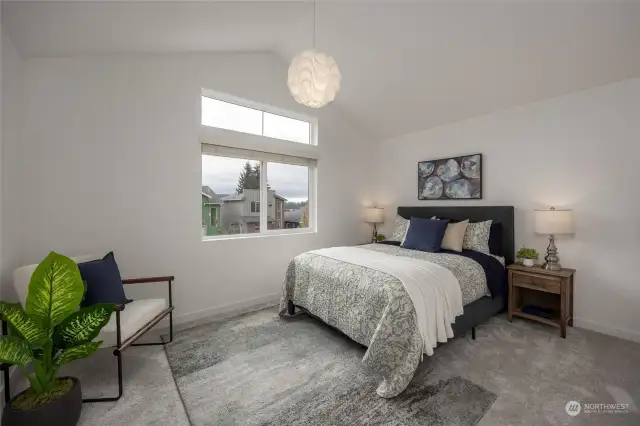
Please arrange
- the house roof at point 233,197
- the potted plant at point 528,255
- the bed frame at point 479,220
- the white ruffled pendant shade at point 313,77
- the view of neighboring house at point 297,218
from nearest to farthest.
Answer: the white ruffled pendant shade at point 313,77 < the bed frame at point 479,220 < the potted plant at point 528,255 < the house roof at point 233,197 < the view of neighboring house at point 297,218

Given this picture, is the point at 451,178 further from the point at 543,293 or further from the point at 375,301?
the point at 375,301

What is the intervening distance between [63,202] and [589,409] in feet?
13.1

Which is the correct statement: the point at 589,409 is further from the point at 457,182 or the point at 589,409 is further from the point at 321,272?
the point at 457,182

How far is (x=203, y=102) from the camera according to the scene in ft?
10.4

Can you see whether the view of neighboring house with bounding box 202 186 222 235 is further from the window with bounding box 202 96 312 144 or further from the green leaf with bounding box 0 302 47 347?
the green leaf with bounding box 0 302 47 347

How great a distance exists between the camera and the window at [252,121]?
3.21 m

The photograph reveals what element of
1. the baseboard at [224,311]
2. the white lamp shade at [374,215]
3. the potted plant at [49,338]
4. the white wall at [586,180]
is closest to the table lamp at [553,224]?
the white wall at [586,180]

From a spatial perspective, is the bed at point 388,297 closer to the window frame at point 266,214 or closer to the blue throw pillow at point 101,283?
the window frame at point 266,214

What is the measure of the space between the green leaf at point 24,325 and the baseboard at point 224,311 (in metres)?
1.46

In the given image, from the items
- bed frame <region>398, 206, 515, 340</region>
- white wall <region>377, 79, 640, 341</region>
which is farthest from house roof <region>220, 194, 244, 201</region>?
white wall <region>377, 79, 640, 341</region>

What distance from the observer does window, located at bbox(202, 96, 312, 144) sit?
321 cm

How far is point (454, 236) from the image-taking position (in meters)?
3.12

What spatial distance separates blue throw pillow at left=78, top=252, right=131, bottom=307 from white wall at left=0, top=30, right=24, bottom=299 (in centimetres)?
43

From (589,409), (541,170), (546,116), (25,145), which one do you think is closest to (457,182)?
(541,170)
